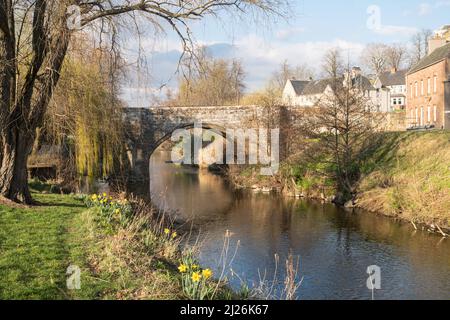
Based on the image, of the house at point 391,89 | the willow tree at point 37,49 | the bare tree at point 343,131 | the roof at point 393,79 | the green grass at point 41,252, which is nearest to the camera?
the green grass at point 41,252

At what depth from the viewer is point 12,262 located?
5551mm

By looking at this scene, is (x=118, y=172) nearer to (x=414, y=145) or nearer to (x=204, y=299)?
(x=414, y=145)

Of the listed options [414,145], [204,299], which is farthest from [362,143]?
[204,299]

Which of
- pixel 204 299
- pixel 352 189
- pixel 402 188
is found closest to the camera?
pixel 204 299

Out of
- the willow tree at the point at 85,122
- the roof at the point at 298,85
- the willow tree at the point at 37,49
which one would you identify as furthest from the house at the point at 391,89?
the willow tree at the point at 37,49

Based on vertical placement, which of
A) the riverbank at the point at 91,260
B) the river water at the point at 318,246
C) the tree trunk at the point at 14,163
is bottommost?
the river water at the point at 318,246

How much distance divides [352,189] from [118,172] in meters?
9.48

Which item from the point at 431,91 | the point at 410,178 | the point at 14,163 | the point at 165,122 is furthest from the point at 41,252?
the point at 431,91

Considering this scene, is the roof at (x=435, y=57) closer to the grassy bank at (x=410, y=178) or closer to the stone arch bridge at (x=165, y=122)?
the grassy bank at (x=410, y=178)

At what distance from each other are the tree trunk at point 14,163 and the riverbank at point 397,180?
10733 mm

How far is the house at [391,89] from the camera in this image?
155 feet

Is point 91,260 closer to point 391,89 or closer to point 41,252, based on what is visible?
point 41,252

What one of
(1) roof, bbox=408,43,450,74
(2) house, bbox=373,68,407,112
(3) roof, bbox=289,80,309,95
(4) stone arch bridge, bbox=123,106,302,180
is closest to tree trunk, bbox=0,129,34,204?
(4) stone arch bridge, bbox=123,106,302,180

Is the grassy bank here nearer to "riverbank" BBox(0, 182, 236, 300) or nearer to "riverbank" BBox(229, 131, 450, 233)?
"riverbank" BBox(229, 131, 450, 233)
